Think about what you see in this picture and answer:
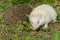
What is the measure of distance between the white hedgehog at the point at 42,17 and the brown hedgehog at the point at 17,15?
34 cm

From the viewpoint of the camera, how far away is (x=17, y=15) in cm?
626

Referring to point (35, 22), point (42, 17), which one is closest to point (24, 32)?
point (35, 22)

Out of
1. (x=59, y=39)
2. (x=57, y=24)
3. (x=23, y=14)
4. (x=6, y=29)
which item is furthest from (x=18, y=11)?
(x=59, y=39)

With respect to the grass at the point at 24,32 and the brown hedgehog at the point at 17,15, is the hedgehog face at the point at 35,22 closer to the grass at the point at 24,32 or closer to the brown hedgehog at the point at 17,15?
the grass at the point at 24,32

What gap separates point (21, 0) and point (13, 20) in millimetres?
1371

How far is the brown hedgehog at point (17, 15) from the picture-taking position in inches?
243

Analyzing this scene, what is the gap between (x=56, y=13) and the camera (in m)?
6.37

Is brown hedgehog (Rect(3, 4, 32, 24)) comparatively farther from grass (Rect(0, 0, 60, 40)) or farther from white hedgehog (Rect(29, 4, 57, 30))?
white hedgehog (Rect(29, 4, 57, 30))

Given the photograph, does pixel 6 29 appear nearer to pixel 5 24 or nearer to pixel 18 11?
pixel 5 24

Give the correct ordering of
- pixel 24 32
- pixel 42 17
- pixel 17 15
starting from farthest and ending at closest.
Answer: pixel 17 15 → pixel 42 17 → pixel 24 32

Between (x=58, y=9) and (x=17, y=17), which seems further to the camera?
(x=58, y=9)

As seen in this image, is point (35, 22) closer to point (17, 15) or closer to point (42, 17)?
point (42, 17)

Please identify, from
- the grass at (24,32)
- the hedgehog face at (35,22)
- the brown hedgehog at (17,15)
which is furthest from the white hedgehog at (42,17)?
the brown hedgehog at (17,15)

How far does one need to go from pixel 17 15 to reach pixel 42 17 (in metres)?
0.80
